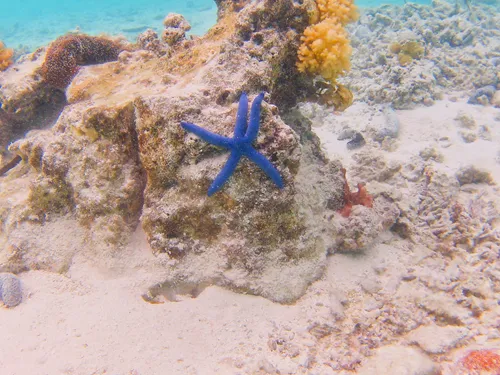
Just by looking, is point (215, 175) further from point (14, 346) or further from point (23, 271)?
point (23, 271)

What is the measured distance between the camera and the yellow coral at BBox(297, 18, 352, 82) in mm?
3471

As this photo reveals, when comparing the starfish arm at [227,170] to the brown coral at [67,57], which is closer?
the starfish arm at [227,170]

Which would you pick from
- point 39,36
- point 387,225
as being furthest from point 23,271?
point 39,36

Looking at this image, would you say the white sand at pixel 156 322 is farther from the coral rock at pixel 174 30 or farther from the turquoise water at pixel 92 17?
the turquoise water at pixel 92 17

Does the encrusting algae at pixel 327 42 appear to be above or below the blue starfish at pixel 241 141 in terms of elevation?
above

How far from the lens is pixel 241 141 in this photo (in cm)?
261

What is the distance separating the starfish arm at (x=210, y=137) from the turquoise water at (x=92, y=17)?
2160 centimetres

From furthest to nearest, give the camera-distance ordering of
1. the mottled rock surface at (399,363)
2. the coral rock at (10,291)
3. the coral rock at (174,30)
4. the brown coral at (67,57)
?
the brown coral at (67,57) → the coral rock at (174,30) → the coral rock at (10,291) → the mottled rock surface at (399,363)

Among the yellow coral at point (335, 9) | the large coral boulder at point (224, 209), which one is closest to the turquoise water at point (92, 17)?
the yellow coral at point (335, 9)

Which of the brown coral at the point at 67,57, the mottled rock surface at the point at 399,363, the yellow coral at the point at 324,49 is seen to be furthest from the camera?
the brown coral at the point at 67,57

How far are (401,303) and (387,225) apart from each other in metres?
1.18

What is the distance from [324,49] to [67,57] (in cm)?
381

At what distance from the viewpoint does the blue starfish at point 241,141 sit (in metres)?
2.61

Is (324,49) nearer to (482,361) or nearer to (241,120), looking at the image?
(241,120)
